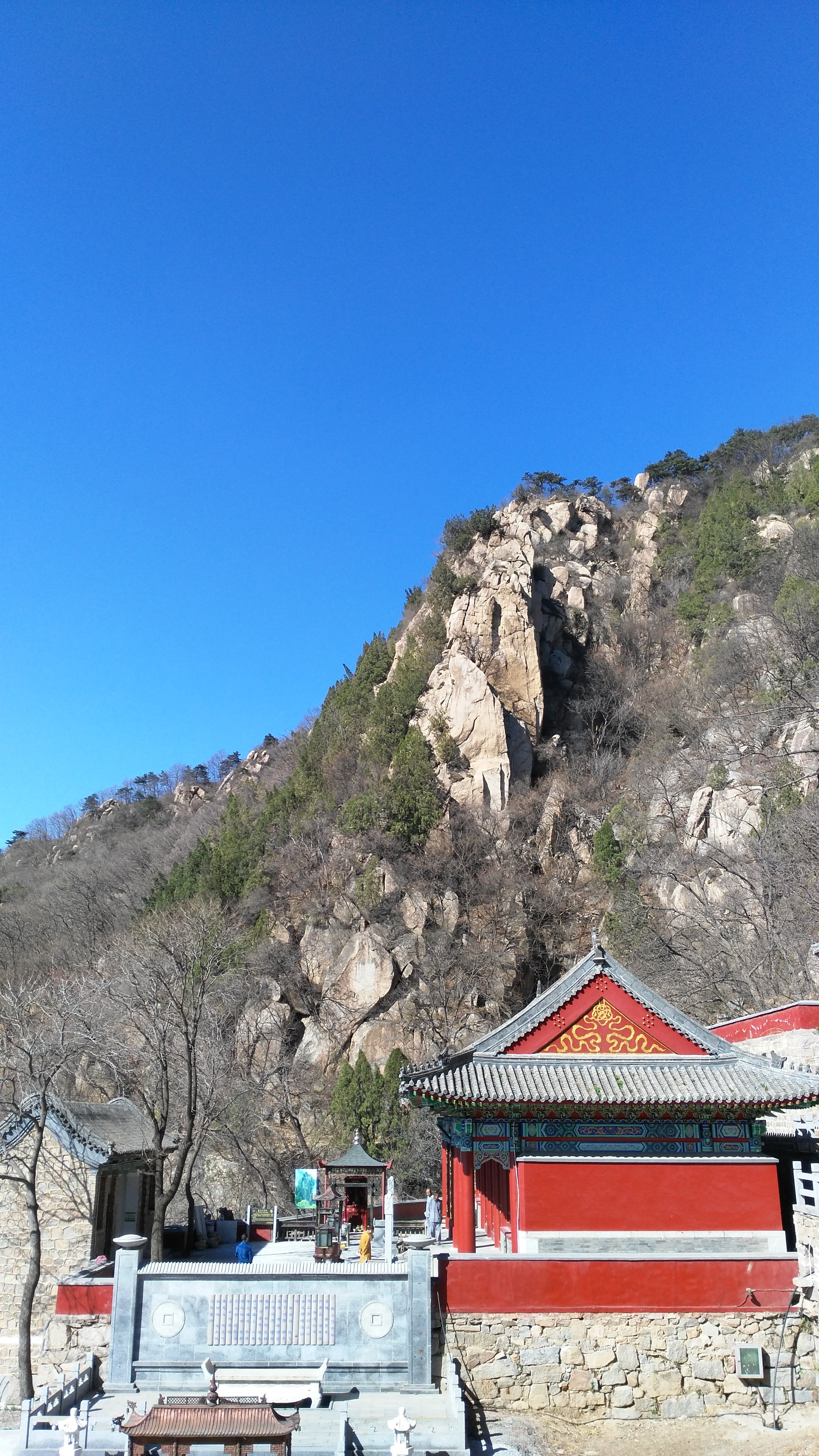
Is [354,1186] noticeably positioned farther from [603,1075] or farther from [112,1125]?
[603,1075]

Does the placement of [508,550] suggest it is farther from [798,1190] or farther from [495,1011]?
[798,1190]

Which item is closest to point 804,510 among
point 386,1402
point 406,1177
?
point 406,1177

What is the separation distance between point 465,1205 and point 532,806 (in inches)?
1170

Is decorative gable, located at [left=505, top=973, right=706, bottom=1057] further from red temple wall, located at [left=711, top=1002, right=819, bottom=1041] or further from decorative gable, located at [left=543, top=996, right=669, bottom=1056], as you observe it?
red temple wall, located at [left=711, top=1002, right=819, bottom=1041]

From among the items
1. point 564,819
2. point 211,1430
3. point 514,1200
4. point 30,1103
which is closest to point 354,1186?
point 514,1200

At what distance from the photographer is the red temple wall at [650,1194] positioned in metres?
16.2

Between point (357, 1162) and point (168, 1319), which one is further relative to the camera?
point (357, 1162)

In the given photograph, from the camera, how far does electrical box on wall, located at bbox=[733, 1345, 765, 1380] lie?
1502 cm

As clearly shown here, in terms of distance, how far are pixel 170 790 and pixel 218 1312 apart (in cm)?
8633

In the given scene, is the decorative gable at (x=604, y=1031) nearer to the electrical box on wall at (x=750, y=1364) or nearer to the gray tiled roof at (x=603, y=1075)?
the gray tiled roof at (x=603, y=1075)

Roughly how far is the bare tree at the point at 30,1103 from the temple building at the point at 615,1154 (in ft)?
22.8

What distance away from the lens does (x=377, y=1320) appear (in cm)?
1492

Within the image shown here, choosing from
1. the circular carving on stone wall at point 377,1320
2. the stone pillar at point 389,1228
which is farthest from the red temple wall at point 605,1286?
the stone pillar at point 389,1228

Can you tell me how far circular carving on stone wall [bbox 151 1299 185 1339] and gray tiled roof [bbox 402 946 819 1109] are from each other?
4.71m
